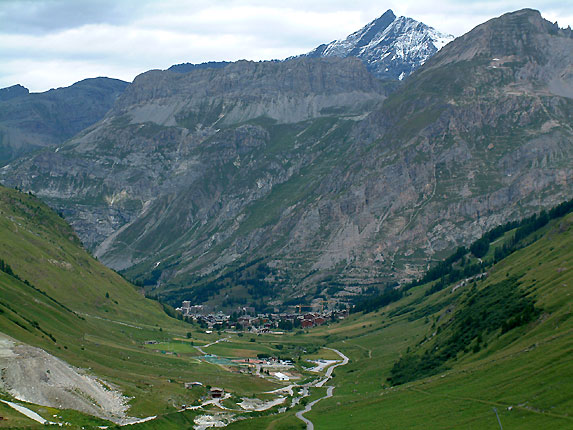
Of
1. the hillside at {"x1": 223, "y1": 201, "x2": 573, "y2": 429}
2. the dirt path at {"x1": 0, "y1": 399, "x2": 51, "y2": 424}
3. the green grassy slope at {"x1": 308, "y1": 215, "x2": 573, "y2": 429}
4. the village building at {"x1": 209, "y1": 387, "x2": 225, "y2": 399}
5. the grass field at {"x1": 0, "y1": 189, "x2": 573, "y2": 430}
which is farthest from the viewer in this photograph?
the village building at {"x1": 209, "y1": 387, "x2": 225, "y2": 399}

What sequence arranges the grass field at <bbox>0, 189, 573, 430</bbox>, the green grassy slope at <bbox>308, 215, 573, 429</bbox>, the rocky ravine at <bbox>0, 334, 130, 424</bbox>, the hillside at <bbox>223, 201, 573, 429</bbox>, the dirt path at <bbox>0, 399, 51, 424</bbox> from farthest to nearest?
the rocky ravine at <bbox>0, 334, 130, 424</bbox>
the dirt path at <bbox>0, 399, 51, 424</bbox>
the grass field at <bbox>0, 189, 573, 430</bbox>
the hillside at <bbox>223, 201, 573, 429</bbox>
the green grassy slope at <bbox>308, 215, 573, 429</bbox>

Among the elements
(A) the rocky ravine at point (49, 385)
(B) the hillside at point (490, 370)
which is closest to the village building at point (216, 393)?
(B) the hillside at point (490, 370)

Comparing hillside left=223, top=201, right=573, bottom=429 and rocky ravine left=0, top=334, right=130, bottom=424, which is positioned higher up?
rocky ravine left=0, top=334, right=130, bottom=424

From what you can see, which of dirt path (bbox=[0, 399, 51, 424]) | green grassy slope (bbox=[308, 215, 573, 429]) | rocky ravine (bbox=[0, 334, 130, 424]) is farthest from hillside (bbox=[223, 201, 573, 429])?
dirt path (bbox=[0, 399, 51, 424])

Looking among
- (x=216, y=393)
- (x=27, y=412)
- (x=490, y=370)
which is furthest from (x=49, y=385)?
(x=490, y=370)

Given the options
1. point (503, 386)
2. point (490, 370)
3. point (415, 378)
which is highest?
point (503, 386)

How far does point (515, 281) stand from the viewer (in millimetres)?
159875

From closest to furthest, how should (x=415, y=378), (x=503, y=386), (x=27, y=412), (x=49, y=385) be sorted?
(x=27, y=412), (x=503, y=386), (x=49, y=385), (x=415, y=378)

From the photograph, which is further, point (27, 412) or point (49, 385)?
point (49, 385)

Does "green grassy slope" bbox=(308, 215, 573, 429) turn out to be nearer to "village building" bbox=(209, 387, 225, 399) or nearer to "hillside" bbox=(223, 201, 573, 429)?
"hillside" bbox=(223, 201, 573, 429)

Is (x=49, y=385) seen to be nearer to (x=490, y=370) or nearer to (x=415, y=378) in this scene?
(x=490, y=370)

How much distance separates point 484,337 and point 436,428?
4765 centimetres

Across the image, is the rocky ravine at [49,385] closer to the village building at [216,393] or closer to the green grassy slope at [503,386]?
the village building at [216,393]

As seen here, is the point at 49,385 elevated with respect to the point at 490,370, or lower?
elevated
